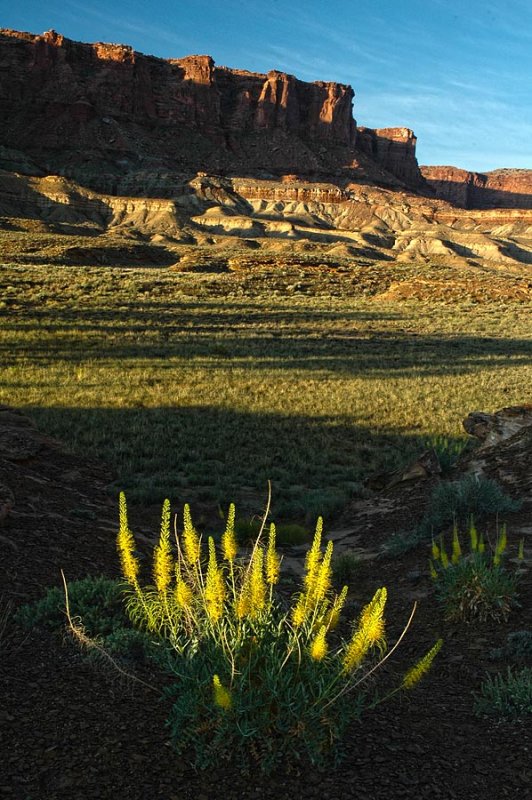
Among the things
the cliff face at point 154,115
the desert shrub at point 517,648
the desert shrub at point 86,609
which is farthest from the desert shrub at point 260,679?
the cliff face at point 154,115

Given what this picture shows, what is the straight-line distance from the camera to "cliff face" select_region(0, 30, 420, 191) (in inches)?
5861

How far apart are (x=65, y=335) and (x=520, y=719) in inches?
921

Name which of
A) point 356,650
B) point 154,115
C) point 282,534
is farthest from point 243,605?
point 154,115

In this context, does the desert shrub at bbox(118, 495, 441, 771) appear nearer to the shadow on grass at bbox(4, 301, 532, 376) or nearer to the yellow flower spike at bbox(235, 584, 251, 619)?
the yellow flower spike at bbox(235, 584, 251, 619)

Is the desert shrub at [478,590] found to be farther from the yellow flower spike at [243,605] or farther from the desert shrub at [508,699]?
the yellow flower spike at [243,605]

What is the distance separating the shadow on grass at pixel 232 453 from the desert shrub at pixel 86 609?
4.67m

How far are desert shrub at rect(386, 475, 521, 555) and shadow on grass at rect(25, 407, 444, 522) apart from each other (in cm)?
186

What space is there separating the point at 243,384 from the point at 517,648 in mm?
14782

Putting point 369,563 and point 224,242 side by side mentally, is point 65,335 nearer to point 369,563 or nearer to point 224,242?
point 369,563

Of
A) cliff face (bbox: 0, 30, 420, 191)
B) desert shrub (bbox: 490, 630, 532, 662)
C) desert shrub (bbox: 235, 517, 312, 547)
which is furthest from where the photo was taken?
cliff face (bbox: 0, 30, 420, 191)

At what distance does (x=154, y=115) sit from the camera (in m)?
174

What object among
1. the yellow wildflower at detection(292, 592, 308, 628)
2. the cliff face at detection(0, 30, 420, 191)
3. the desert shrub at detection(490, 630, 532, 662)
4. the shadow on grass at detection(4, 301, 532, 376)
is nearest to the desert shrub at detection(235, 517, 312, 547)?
the desert shrub at detection(490, 630, 532, 662)

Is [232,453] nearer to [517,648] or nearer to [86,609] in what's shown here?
[86,609]

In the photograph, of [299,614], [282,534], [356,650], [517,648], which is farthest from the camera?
[282,534]
